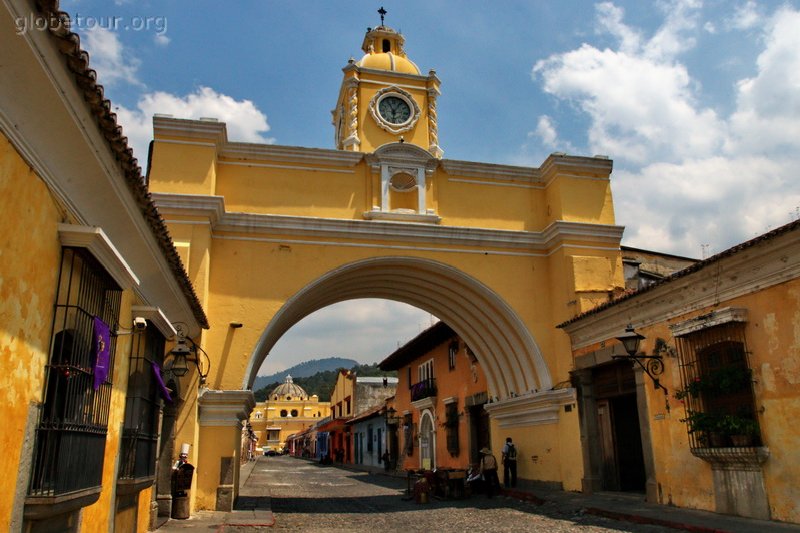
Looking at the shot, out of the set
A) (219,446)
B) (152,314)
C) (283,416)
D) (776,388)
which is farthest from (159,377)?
(283,416)

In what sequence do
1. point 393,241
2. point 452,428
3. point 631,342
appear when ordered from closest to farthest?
point 631,342 → point 393,241 → point 452,428

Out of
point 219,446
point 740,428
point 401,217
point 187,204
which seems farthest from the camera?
point 401,217

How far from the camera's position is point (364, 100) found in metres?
16.2

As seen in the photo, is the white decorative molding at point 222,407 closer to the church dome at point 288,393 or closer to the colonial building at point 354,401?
the colonial building at point 354,401

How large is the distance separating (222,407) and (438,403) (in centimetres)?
1201

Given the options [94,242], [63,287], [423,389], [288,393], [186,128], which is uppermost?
[288,393]

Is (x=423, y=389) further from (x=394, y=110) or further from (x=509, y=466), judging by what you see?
(x=394, y=110)

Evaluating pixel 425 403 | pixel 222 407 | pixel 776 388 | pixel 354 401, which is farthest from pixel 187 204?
pixel 354 401

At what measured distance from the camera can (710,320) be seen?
31.0ft

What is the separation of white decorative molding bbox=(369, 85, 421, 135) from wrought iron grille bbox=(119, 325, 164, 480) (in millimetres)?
9123

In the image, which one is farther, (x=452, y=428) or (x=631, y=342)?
(x=452, y=428)

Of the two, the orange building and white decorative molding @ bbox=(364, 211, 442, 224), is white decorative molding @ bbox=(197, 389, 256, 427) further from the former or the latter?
the orange building

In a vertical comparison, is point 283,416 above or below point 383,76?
below

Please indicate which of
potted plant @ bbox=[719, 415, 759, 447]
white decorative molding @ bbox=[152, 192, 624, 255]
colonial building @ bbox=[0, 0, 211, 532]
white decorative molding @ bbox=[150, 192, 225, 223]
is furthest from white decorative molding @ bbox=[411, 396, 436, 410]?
colonial building @ bbox=[0, 0, 211, 532]
